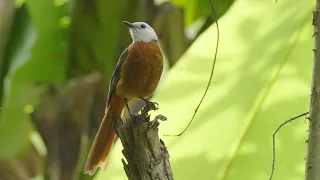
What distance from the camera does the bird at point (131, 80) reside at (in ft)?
2.02

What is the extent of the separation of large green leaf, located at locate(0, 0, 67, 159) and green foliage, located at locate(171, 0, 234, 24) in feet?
0.90

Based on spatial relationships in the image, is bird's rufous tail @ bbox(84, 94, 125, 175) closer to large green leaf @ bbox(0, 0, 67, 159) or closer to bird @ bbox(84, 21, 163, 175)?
bird @ bbox(84, 21, 163, 175)

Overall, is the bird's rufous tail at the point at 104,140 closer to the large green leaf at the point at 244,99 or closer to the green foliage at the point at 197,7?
the large green leaf at the point at 244,99

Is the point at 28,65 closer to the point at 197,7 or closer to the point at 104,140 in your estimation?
the point at 197,7

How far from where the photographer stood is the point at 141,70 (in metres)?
0.62

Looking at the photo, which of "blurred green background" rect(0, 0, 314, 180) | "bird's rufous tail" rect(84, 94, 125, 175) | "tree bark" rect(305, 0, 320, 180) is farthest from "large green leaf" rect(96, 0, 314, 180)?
"tree bark" rect(305, 0, 320, 180)

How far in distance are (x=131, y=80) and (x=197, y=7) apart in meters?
0.54

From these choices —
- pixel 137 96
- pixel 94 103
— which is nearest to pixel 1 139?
pixel 94 103

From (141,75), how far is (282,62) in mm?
315

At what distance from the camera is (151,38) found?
2.12ft

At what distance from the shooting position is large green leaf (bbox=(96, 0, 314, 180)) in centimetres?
80

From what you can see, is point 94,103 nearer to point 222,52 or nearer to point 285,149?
point 222,52

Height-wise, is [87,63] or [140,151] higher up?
[87,63]

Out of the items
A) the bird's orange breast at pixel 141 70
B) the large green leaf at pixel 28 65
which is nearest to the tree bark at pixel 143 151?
the bird's orange breast at pixel 141 70
